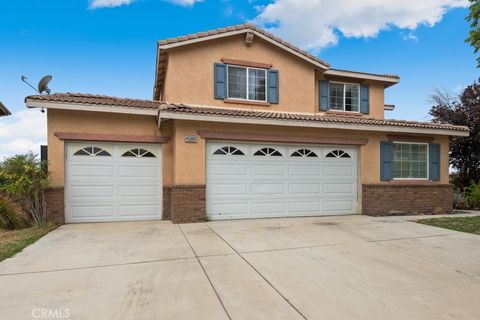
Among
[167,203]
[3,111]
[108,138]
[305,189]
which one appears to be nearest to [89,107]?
[108,138]

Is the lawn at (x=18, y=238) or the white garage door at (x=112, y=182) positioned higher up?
A: the white garage door at (x=112, y=182)

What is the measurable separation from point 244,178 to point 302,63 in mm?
6100

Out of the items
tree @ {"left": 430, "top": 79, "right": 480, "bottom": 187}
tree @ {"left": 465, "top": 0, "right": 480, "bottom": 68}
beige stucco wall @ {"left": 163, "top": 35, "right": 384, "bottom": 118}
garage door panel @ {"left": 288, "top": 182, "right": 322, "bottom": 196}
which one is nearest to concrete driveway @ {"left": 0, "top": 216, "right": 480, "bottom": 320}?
garage door panel @ {"left": 288, "top": 182, "right": 322, "bottom": 196}

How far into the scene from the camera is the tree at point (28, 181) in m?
7.83

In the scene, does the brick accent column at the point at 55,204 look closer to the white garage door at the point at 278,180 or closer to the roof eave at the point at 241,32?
the white garage door at the point at 278,180

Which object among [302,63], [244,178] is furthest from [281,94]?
[244,178]

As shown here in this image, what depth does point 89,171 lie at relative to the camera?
8992 mm

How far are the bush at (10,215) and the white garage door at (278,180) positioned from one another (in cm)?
548

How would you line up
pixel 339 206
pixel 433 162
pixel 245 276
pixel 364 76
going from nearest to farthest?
pixel 245 276 < pixel 339 206 < pixel 433 162 < pixel 364 76

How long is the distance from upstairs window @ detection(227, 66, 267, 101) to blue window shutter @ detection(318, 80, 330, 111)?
2801 millimetres

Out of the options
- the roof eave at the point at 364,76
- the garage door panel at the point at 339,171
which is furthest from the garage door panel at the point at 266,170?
the roof eave at the point at 364,76

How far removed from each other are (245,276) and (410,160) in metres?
10.1

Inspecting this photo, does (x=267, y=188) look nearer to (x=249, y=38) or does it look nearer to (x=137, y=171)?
(x=137, y=171)

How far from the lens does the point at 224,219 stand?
934 centimetres
